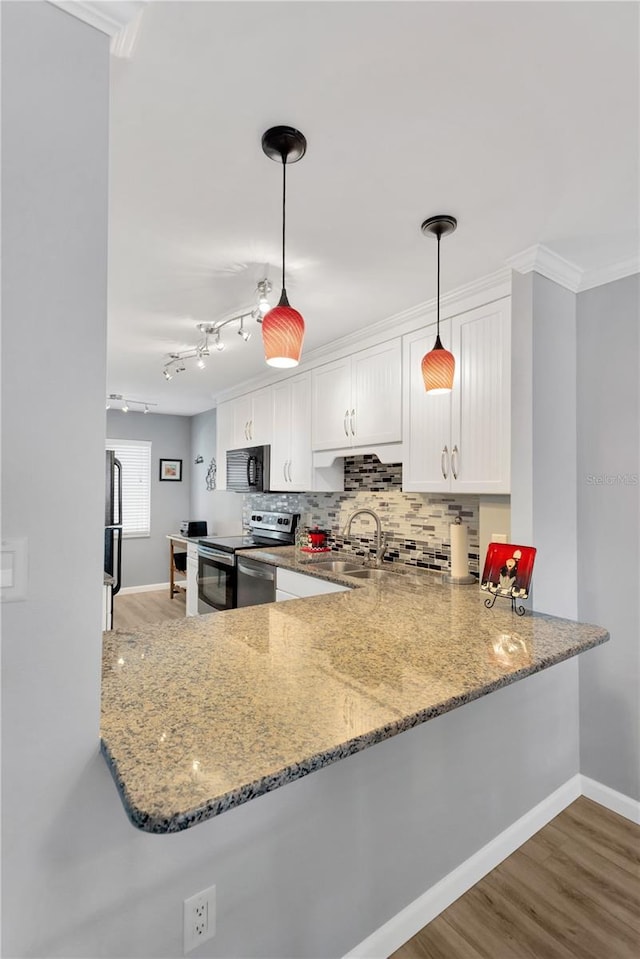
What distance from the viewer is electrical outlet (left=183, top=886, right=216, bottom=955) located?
3.50ft

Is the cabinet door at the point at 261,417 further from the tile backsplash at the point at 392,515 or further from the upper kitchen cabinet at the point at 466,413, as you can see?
the upper kitchen cabinet at the point at 466,413

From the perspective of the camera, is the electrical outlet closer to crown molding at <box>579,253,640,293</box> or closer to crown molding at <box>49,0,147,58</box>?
crown molding at <box>49,0,147,58</box>

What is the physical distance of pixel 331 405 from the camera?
10.9 feet

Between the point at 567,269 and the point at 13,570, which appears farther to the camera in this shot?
the point at 567,269

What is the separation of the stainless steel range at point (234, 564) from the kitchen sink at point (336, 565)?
1.18 feet

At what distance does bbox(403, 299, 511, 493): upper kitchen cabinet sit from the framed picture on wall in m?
4.64

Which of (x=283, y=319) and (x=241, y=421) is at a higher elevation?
(x=241, y=421)

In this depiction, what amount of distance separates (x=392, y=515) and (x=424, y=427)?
83 centimetres

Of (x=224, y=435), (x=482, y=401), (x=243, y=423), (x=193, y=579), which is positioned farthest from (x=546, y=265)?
(x=193, y=579)

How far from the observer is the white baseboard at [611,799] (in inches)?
82.0

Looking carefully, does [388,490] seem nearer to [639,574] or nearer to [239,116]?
[639,574]

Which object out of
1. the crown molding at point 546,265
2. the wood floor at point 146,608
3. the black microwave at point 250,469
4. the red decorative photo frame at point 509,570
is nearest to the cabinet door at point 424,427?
the crown molding at point 546,265

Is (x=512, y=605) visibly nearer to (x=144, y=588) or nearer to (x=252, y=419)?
(x=252, y=419)

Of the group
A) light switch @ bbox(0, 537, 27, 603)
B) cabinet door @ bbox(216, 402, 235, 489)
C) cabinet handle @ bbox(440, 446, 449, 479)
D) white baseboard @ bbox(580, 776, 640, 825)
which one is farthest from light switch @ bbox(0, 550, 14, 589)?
cabinet door @ bbox(216, 402, 235, 489)
